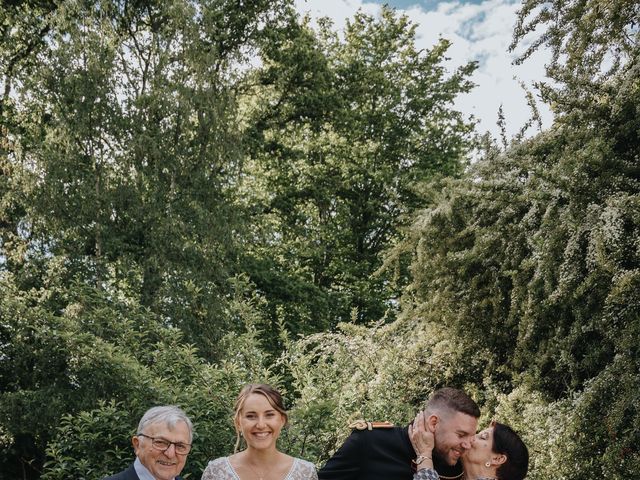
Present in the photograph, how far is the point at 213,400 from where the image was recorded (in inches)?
268

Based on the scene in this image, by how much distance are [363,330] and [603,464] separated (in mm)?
5009

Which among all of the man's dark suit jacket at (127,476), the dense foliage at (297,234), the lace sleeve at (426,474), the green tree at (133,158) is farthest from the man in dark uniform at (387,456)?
the green tree at (133,158)

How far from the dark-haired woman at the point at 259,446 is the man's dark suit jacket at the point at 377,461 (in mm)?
165

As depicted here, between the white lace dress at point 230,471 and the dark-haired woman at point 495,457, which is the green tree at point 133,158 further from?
the dark-haired woman at point 495,457

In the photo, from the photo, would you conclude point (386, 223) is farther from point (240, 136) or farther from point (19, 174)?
point (19, 174)

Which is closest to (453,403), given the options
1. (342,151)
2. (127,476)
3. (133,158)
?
(127,476)

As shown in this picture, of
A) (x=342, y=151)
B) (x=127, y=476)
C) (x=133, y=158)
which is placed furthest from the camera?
(x=342, y=151)

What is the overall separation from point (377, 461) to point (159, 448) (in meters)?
1.01

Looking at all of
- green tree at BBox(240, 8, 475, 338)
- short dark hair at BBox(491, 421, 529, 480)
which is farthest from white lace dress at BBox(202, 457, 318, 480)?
green tree at BBox(240, 8, 475, 338)

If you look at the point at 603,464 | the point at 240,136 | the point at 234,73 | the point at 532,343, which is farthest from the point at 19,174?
the point at 603,464

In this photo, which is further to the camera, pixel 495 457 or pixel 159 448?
pixel 495 457

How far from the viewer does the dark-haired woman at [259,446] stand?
11.3ft

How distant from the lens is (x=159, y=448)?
10.8 ft

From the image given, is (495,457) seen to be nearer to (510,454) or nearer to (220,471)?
(510,454)
